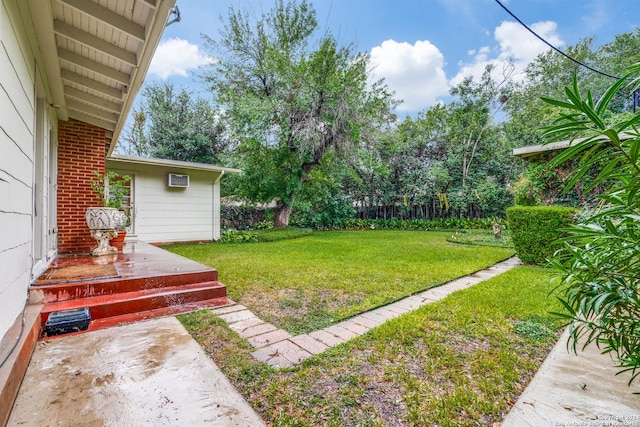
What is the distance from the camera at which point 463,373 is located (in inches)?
76.7

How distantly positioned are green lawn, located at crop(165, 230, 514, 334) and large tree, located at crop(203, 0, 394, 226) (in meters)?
4.37

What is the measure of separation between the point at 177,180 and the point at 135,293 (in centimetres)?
605

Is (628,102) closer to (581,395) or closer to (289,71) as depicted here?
(289,71)

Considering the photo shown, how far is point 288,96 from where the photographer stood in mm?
10508

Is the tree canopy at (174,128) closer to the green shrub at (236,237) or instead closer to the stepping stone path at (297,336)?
the green shrub at (236,237)

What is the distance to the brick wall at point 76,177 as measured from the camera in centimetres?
464

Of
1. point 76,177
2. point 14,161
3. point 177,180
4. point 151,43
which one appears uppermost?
point 151,43

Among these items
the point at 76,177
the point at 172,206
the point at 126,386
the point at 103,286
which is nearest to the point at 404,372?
the point at 126,386

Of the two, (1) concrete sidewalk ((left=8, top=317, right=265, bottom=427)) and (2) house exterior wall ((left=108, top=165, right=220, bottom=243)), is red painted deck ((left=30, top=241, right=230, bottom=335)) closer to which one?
(1) concrete sidewalk ((left=8, top=317, right=265, bottom=427))

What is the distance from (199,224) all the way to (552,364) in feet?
29.4

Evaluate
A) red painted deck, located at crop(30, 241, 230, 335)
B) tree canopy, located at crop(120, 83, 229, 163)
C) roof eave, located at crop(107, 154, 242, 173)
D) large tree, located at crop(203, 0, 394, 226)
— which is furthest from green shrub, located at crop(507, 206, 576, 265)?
tree canopy, located at crop(120, 83, 229, 163)

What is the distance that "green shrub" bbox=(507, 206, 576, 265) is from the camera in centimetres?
524

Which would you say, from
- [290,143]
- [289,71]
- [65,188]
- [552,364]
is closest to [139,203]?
[65,188]

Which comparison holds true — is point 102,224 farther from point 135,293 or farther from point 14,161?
point 14,161
